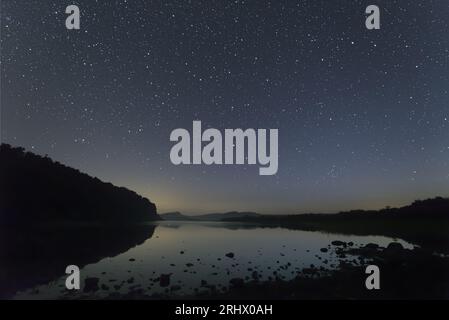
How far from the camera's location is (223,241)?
5.11m

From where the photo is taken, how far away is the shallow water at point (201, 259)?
4.35m

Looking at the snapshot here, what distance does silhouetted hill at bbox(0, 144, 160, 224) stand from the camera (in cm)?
479

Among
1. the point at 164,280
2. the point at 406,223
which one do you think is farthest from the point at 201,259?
the point at 406,223

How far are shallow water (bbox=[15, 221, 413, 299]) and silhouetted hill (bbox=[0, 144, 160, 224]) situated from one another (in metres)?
0.54

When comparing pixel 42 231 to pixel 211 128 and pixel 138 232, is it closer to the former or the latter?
pixel 138 232

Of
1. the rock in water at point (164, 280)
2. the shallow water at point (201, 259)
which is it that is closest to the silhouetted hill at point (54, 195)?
the shallow water at point (201, 259)

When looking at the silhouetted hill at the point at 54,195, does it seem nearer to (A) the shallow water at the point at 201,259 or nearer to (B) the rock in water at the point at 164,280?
(A) the shallow water at the point at 201,259

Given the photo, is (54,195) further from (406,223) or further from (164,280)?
(406,223)

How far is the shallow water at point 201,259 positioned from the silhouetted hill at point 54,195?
541 mm

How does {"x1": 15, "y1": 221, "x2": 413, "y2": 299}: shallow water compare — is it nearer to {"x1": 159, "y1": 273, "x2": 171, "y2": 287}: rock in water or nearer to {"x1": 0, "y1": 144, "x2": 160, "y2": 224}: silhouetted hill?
{"x1": 159, "y1": 273, "x2": 171, "y2": 287}: rock in water

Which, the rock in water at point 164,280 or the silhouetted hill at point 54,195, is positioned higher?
the silhouetted hill at point 54,195

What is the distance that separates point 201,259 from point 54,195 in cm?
295

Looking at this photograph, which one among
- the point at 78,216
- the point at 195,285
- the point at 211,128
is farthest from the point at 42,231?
the point at 211,128
